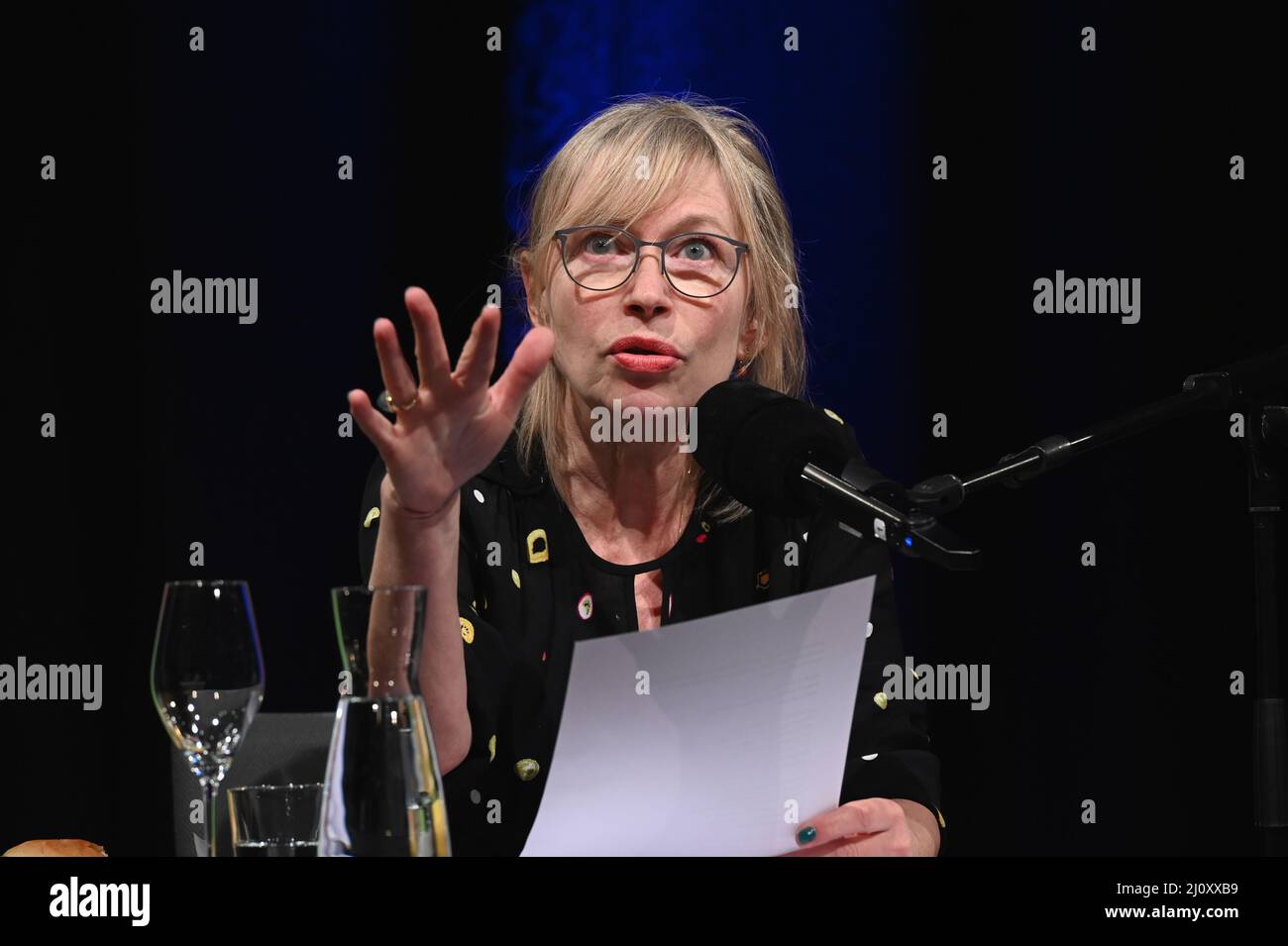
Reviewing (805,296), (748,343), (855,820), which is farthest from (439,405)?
(805,296)

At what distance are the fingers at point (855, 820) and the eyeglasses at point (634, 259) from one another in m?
0.76

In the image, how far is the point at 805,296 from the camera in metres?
2.29

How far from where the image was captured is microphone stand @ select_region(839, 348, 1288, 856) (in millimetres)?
892

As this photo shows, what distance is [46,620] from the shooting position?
90.4 inches

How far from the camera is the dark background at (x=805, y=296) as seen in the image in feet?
7.53

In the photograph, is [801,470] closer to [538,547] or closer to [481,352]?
[481,352]

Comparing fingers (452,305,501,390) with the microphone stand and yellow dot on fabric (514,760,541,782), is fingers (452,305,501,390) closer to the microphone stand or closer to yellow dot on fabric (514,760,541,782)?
the microphone stand

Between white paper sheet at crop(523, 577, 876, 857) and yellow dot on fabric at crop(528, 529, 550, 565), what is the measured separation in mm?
751

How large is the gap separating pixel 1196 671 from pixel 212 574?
1734 mm

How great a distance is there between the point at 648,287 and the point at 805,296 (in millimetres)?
763

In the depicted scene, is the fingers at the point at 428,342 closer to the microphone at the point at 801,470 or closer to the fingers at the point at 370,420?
the fingers at the point at 370,420

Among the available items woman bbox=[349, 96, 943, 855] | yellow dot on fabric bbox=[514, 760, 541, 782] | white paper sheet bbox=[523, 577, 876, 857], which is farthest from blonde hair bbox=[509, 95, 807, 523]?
white paper sheet bbox=[523, 577, 876, 857]

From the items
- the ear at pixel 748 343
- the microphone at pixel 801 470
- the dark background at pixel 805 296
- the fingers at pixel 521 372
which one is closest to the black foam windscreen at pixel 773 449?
the microphone at pixel 801 470
